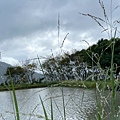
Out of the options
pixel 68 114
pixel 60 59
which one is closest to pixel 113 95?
pixel 60 59

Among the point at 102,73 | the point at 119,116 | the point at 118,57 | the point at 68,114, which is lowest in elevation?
the point at 68,114

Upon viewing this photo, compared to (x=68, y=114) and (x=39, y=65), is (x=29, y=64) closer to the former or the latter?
(x=39, y=65)

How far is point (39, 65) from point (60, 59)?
109 mm

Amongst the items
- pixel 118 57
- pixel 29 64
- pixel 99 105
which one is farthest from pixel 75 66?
pixel 118 57

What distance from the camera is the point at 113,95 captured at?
0.68m

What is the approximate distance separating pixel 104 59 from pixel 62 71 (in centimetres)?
1810

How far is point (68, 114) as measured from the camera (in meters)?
5.22

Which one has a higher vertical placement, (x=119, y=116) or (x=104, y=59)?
(x=104, y=59)

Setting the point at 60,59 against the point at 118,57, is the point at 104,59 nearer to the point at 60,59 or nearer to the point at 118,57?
the point at 118,57

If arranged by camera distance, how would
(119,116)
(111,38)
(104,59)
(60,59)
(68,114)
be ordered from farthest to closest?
(104,59) → (68,114) → (60,59) → (111,38) → (119,116)

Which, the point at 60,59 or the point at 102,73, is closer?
the point at 102,73

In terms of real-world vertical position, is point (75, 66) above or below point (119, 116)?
above

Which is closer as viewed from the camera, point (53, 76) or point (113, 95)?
point (113, 95)

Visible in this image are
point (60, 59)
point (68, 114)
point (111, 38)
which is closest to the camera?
point (111, 38)
